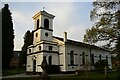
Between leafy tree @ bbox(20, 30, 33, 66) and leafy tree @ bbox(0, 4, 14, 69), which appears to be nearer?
leafy tree @ bbox(0, 4, 14, 69)

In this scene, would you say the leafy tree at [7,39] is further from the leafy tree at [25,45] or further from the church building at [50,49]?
the leafy tree at [25,45]

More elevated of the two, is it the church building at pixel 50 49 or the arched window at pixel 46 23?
the arched window at pixel 46 23

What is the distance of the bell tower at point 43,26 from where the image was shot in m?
37.5

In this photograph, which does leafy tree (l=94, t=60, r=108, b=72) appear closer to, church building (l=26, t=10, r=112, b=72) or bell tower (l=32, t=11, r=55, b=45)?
church building (l=26, t=10, r=112, b=72)

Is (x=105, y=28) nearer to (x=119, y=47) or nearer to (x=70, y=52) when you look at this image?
(x=119, y=47)

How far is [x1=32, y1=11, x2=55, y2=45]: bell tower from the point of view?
3753 centimetres

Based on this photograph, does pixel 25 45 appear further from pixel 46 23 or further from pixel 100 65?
pixel 100 65

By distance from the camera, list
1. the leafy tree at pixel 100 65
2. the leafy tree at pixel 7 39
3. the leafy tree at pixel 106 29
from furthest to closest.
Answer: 1. the leafy tree at pixel 7 39
2. the leafy tree at pixel 100 65
3. the leafy tree at pixel 106 29

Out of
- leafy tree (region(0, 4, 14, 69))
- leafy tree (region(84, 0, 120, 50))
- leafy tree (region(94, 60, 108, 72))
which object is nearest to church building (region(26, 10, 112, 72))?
leafy tree (region(94, 60, 108, 72))

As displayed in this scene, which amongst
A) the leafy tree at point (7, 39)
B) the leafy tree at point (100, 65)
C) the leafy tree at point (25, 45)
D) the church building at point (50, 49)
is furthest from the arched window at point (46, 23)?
the leafy tree at point (25, 45)

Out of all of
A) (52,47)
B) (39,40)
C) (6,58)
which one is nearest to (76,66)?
(52,47)

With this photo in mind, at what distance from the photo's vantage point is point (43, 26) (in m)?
37.9

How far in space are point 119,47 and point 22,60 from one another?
4821 centimetres

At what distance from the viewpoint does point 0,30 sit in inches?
1512
